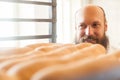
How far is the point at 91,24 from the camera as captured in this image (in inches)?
28.2

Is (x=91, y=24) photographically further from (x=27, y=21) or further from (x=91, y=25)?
(x=27, y=21)

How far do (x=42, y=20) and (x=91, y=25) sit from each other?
1.07 feet

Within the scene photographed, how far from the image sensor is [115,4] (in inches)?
63.7

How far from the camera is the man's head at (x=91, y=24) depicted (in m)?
0.69

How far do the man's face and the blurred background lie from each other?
10.1 inches

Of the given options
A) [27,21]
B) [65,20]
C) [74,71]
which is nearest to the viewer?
[74,71]

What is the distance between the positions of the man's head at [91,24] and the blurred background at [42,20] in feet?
0.84

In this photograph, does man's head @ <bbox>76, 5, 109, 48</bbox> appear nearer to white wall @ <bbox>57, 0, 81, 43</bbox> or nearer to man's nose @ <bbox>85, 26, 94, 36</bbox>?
man's nose @ <bbox>85, 26, 94, 36</bbox>

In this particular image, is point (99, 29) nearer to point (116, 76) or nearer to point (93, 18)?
point (93, 18)

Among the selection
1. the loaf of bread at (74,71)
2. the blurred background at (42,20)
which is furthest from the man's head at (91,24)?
the loaf of bread at (74,71)

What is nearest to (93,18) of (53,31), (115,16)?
(53,31)

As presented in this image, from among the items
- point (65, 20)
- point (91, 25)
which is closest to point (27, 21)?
point (91, 25)

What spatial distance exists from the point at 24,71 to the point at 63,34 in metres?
1.32

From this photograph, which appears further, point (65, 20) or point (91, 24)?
point (65, 20)
